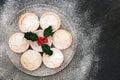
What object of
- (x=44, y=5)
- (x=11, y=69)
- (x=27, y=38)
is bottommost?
(x=11, y=69)

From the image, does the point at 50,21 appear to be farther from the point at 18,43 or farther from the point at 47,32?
the point at 18,43

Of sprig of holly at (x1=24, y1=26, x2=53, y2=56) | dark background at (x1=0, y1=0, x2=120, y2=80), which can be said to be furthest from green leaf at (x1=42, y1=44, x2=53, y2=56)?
dark background at (x1=0, y1=0, x2=120, y2=80)

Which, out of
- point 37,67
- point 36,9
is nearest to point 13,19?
point 36,9

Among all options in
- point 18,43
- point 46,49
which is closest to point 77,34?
point 46,49

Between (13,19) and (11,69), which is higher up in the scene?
(13,19)

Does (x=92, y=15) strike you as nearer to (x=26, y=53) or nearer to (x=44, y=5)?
(x=44, y=5)

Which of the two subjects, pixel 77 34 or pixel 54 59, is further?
pixel 77 34
